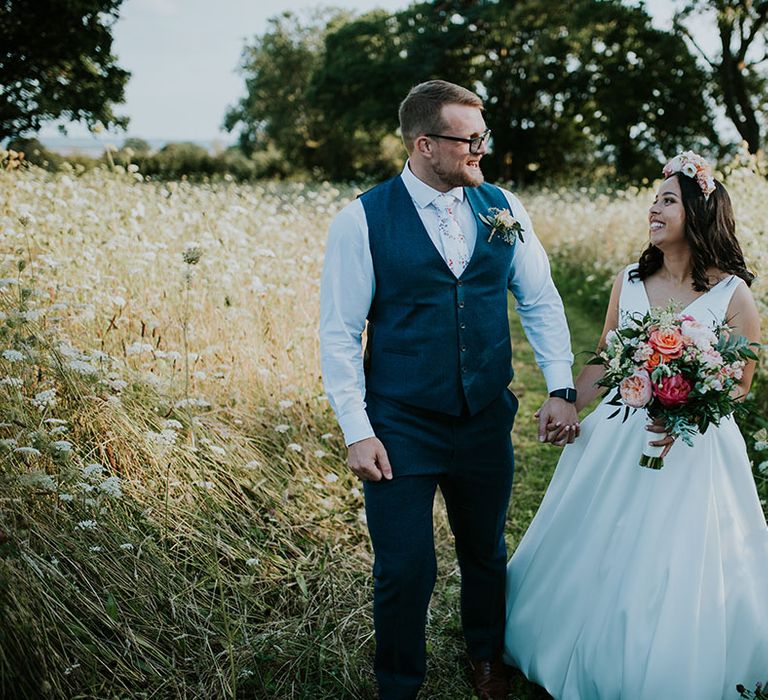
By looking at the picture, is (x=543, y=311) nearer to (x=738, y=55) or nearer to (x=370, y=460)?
(x=370, y=460)

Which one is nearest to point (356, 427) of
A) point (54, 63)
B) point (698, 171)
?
point (698, 171)

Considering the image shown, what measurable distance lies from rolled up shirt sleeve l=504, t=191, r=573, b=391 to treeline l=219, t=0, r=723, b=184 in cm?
2530

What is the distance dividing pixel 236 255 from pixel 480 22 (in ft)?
100

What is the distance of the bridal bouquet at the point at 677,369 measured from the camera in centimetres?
257

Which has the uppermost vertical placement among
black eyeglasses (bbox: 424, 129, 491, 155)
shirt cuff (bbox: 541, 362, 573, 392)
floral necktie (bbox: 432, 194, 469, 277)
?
black eyeglasses (bbox: 424, 129, 491, 155)

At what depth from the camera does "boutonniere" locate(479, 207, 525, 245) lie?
2.82 metres

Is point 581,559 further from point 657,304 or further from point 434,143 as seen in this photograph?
point 434,143

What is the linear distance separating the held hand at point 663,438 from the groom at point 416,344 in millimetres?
555

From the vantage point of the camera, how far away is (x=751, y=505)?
2912 mm

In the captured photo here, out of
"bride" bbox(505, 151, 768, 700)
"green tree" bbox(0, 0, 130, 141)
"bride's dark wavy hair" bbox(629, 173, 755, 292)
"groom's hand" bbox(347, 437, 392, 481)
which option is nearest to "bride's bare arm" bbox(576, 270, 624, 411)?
"bride" bbox(505, 151, 768, 700)

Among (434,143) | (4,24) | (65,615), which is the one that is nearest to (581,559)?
(434,143)

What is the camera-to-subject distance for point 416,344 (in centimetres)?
273

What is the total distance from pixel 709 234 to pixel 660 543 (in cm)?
124

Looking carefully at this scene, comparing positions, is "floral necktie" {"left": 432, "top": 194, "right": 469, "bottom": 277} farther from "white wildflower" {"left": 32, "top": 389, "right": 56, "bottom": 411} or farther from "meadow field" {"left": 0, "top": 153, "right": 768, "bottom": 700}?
A: "white wildflower" {"left": 32, "top": 389, "right": 56, "bottom": 411}
